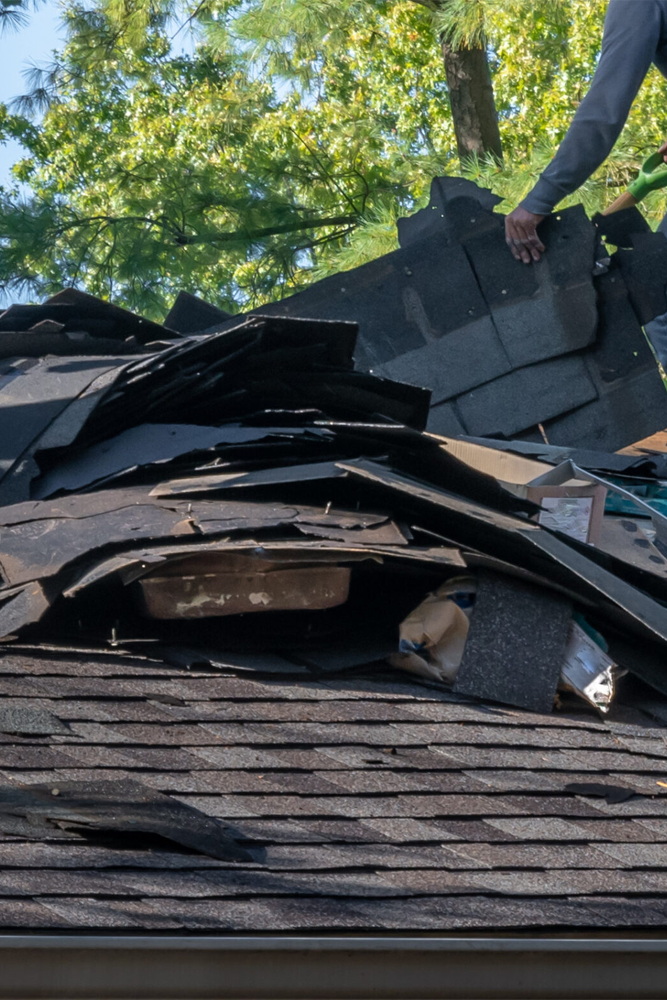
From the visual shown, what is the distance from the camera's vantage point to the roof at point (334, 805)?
2154 millimetres

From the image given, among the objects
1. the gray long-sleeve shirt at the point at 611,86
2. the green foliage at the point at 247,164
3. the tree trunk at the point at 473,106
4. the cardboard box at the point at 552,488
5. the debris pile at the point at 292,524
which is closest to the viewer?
the debris pile at the point at 292,524

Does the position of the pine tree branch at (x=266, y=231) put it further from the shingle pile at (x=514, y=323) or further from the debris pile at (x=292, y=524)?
the debris pile at (x=292, y=524)

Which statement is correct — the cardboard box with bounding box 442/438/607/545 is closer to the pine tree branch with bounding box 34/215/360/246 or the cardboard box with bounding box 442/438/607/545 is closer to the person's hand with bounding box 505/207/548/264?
the person's hand with bounding box 505/207/548/264

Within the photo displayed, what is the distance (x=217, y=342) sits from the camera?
4863 mm

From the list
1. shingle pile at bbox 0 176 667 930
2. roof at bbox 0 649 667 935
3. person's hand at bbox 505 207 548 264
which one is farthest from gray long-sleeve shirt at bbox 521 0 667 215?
roof at bbox 0 649 667 935

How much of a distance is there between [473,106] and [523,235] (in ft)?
32.1

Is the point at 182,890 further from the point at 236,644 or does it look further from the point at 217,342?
the point at 217,342

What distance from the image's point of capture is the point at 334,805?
9.23 ft

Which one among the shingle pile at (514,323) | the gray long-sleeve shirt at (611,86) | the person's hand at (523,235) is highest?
the gray long-sleeve shirt at (611,86)

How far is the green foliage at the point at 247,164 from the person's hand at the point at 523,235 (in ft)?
11.9

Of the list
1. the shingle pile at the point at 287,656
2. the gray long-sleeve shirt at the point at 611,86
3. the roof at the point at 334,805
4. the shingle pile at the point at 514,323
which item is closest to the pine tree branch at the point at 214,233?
the shingle pile at the point at 514,323

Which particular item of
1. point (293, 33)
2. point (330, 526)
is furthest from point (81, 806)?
point (293, 33)

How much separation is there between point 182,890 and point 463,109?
15.3 metres

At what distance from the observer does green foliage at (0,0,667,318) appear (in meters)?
13.5
